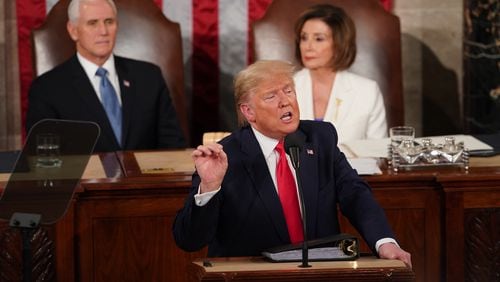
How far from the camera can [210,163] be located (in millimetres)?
3766

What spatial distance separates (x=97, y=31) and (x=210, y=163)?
9.60 feet

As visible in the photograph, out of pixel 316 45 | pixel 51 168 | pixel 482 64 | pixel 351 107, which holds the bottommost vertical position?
pixel 51 168

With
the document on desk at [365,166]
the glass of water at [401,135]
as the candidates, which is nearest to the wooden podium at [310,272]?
the document on desk at [365,166]

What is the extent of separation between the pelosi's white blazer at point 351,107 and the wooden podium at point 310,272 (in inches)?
115

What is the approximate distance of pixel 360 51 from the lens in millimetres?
7148

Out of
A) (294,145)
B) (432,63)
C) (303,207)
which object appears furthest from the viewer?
(432,63)

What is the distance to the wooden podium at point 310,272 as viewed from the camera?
345cm

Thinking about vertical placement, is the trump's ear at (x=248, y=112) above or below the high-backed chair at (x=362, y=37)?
below

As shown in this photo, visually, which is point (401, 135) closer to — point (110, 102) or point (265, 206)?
point (265, 206)

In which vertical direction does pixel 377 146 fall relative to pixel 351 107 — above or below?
below

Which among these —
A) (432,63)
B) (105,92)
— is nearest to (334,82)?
(105,92)

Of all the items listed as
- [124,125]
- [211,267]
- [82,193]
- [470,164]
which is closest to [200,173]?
[211,267]

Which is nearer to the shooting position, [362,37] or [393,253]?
→ [393,253]

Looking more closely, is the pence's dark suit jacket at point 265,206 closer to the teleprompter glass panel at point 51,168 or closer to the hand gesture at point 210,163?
the hand gesture at point 210,163
